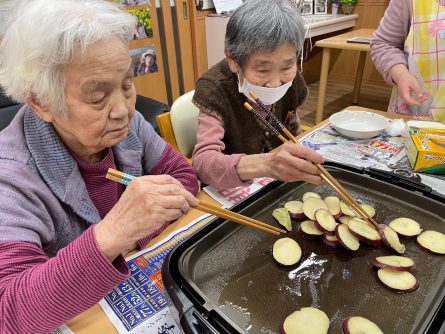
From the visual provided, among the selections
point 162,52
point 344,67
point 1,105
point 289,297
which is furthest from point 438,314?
point 344,67

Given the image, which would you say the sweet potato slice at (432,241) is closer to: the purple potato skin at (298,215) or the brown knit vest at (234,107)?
the purple potato skin at (298,215)

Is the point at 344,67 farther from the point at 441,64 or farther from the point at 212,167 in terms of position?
the point at 212,167

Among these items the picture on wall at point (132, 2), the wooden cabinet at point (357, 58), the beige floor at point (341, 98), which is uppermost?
the picture on wall at point (132, 2)

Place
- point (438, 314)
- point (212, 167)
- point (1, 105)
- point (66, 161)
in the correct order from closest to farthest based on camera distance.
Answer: point (438, 314) → point (66, 161) → point (212, 167) → point (1, 105)

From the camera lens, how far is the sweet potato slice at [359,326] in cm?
62

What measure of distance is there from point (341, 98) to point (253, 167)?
4.18 metres

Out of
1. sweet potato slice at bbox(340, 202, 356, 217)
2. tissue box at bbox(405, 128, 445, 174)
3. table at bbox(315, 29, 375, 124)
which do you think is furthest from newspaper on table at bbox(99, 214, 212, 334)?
table at bbox(315, 29, 375, 124)

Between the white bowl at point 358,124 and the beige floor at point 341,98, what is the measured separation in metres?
2.38

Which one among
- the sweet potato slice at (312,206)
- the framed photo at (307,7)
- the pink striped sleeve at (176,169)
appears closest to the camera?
the sweet potato slice at (312,206)

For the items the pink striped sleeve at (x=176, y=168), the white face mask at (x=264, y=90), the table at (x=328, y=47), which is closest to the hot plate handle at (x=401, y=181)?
the white face mask at (x=264, y=90)

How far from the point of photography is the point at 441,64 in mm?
1608

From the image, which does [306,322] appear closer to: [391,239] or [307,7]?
[391,239]

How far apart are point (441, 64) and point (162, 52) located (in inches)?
119

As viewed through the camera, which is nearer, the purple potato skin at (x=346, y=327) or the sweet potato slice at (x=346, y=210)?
the purple potato skin at (x=346, y=327)
